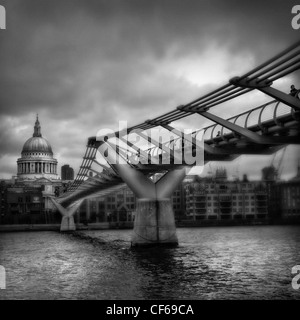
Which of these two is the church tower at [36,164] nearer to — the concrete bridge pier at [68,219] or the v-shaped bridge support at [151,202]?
the concrete bridge pier at [68,219]

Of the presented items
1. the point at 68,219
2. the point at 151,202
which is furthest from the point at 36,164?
the point at 151,202

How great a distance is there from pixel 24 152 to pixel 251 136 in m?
178

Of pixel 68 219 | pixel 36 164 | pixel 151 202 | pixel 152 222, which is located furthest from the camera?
pixel 36 164

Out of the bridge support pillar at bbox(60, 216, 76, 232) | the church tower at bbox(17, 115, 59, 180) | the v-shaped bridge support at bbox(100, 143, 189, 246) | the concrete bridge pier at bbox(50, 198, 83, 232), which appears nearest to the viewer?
the v-shaped bridge support at bbox(100, 143, 189, 246)

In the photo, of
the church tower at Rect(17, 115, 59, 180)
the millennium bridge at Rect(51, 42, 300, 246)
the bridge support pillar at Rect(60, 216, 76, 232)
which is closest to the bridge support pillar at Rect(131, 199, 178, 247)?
the millennium bridge at Rect(51, 42, 300, 246)

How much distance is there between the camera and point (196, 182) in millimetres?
155750

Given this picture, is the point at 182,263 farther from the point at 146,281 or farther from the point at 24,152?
the point at 24,152

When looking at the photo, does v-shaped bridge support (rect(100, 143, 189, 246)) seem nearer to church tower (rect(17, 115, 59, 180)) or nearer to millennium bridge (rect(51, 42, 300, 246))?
millennium bridge (rect(51, 42, 300, 246))

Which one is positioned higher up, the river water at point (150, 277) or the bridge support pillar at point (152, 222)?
the bridge support pillar at point (152, 222)

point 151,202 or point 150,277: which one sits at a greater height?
point 151,202

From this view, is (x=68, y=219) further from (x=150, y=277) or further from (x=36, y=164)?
(x=150, y=277)

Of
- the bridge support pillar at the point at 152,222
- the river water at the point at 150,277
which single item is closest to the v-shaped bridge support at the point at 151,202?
the bridge support pillar at the point at 152,222
